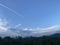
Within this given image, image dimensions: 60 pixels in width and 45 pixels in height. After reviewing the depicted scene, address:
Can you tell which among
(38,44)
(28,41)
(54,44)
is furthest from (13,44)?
(54,44)

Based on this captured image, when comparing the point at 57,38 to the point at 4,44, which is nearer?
the point at 4,44

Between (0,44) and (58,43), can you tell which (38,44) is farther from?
(0,44)

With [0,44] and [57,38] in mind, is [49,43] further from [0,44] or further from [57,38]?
[0,44]

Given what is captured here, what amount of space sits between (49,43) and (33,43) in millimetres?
3843

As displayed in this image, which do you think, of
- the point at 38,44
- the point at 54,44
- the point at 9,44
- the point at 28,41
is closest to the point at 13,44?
the point at 9,44

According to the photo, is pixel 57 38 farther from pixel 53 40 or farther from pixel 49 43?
pixel 49 43

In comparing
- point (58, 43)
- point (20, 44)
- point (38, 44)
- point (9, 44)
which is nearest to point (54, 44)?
point (58, 43)

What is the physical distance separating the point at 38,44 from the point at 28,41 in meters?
4.64

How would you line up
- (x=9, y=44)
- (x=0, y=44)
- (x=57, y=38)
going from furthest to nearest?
1. (x=57, y=38)
2. (x=9, y=44)
3. (x=0, y=44)

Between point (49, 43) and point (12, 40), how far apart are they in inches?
456

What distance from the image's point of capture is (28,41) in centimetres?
4494

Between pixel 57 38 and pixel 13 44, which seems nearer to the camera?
pixel 13 44

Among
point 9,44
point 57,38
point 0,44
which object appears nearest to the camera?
point 0,44

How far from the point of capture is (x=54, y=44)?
42.2m
